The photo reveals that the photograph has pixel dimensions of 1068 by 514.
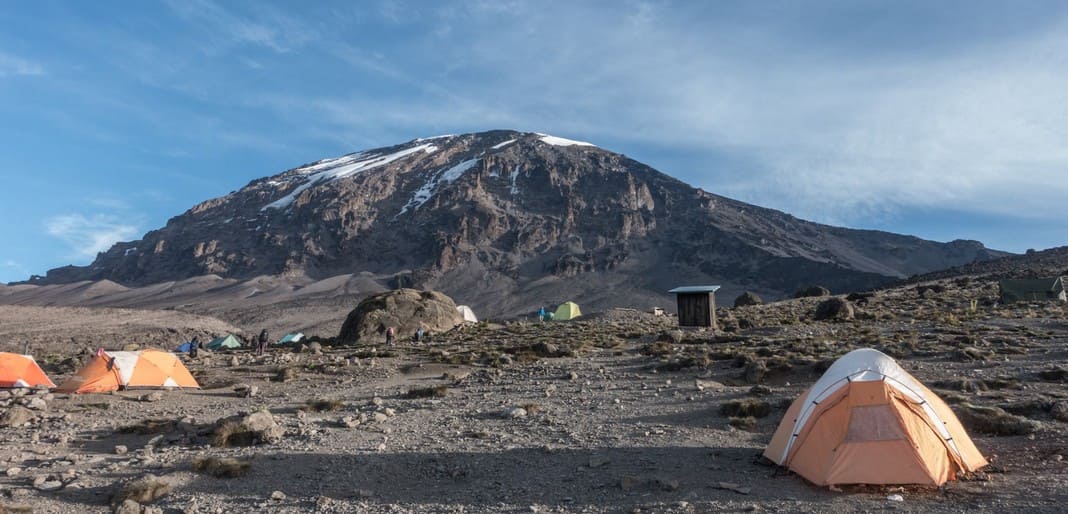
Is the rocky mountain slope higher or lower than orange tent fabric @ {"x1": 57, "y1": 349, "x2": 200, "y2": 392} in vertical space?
higher

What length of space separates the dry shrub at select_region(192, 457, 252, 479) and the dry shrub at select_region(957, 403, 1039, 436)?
10.1 m

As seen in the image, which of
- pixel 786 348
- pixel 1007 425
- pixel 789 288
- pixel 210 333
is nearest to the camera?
pixel 1007 425

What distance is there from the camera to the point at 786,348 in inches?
743

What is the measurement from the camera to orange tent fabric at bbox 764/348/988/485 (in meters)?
7.64

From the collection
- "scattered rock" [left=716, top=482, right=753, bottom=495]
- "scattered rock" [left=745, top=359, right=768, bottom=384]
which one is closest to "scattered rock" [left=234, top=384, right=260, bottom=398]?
"scattered rock" [left=745, top=359, right=768, bottom=384]

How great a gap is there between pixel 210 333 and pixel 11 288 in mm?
101759

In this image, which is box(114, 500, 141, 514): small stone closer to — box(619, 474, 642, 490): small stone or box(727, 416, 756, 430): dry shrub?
box(619, 474, 642, 490): small stone

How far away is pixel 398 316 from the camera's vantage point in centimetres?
3259

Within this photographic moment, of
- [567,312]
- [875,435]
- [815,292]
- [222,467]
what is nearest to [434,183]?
[815,292]

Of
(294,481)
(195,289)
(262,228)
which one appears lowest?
(294,481)

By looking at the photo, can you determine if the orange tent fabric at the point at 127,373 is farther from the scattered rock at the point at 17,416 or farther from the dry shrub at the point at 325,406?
the dry shrub at the point at 325,406

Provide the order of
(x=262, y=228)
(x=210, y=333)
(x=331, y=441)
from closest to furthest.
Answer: (x=331, y=441) → (x=210, y=333) → (x=262, y=228)

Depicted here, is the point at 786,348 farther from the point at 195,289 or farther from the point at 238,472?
the point at 195,289

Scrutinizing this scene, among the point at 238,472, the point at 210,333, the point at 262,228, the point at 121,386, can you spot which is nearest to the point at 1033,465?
the point at 238,472
